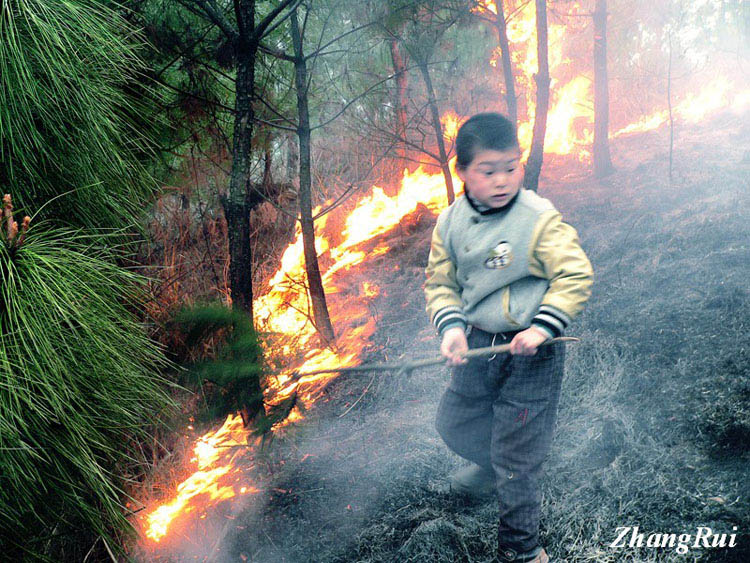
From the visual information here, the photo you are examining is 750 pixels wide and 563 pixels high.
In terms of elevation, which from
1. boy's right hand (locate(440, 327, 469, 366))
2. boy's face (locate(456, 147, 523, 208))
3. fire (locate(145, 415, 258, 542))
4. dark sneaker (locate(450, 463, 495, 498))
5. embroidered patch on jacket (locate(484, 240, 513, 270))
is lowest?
fire (locate(145, 415, 258, 542))

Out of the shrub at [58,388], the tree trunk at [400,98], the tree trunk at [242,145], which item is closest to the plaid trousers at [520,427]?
the shrub at [58,388]

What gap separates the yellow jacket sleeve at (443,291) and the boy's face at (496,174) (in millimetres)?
262

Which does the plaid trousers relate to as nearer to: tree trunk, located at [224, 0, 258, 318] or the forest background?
the forest background

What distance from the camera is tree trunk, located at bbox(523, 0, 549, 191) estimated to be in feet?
19.9

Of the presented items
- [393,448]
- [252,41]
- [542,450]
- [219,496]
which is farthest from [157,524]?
[252,41]

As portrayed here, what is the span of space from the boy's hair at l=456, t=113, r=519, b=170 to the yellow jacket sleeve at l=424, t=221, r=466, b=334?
1.08 ft

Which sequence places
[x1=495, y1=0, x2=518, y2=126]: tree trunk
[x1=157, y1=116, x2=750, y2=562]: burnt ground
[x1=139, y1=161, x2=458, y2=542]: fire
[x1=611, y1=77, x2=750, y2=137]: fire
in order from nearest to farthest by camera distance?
[x1=157, y1=116, x2=750, y2=562]: burnt ground < [x1=139, y1=161, x2=458, y2=542]: fire < [x1=495, y1=0, x2=518, y2=126]: tree trunk < [x1=611, y1=77, x2=750, y2=137]: fire

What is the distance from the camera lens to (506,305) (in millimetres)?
1904

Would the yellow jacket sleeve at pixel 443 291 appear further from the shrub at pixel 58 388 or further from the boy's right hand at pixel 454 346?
the shrub at pixel 58 388

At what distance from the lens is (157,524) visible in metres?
3.13

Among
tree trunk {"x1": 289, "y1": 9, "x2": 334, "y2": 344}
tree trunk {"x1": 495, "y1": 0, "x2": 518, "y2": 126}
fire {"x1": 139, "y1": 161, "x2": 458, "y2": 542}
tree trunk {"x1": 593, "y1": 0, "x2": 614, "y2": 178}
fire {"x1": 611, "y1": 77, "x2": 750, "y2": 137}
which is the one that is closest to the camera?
fire {"x1": 139, "y1": 161, "x2": 458, "y2": 542}

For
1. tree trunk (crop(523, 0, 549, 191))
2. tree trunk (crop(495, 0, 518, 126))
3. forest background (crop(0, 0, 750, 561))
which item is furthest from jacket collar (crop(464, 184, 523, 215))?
tree trunk (crop(495, 0, 518, 126))

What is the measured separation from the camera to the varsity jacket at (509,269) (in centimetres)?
176

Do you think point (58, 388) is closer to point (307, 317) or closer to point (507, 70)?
point (307, 317)
